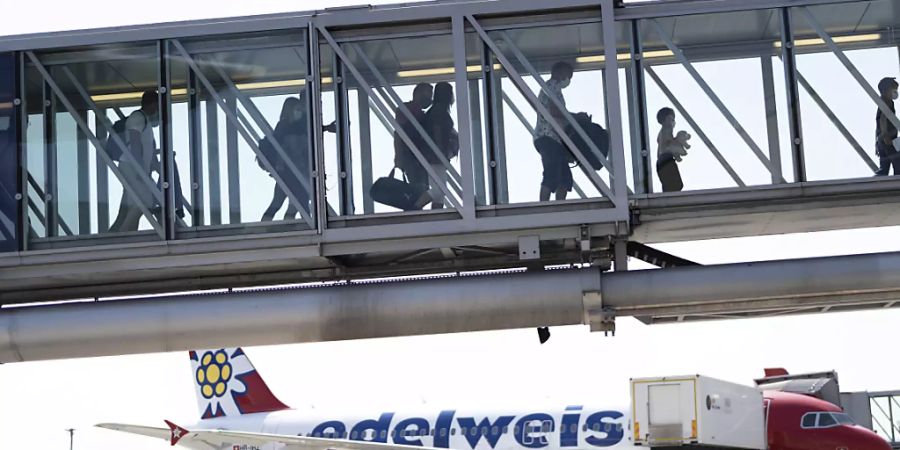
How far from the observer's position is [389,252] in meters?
11.5

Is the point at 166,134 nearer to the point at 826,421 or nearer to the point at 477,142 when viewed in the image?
the point at 477,142

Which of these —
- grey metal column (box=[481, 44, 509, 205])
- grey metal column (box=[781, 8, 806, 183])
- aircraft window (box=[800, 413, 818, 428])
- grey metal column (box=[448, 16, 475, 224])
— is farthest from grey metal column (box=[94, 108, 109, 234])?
aircraft window (box=[800, 413, 818, 428])

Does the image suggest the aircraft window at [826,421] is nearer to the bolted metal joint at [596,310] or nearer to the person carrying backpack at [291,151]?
the bolted metal joint at [596,310]

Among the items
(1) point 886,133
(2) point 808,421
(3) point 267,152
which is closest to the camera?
(1) point 886,133

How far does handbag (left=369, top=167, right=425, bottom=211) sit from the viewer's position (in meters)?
11.7

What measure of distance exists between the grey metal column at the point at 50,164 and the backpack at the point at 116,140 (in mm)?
482

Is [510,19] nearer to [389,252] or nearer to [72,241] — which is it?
[389,252]

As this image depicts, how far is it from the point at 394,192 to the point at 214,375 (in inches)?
1681

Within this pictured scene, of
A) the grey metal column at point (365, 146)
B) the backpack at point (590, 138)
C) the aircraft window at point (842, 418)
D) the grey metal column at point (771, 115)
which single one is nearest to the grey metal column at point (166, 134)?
the grey metal column at point (365, 146)

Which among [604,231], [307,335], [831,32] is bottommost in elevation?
[307,335]

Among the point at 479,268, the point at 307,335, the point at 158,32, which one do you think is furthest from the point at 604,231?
the point at 158,32

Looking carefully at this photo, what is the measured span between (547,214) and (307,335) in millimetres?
2154

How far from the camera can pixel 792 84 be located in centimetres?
1173

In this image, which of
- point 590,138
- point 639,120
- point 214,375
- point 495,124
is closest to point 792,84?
point 639,120
